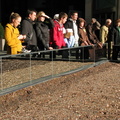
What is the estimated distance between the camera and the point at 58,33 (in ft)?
26.7

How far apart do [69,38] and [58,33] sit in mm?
713

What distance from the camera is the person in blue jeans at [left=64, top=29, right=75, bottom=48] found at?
868 centimetres

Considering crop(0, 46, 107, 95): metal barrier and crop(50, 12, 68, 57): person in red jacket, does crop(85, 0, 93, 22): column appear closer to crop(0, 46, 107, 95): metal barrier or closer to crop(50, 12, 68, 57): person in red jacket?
crop(0, 46, 107, 95): metal barrier

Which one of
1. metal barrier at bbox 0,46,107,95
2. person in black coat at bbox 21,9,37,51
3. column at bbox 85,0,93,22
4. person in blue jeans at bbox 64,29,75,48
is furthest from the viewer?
column at bbox 85,0,93,22

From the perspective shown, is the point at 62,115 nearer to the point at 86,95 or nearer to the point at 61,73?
the point at 86,95

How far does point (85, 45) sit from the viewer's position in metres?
9.52

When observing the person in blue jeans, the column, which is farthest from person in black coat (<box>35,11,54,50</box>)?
the column

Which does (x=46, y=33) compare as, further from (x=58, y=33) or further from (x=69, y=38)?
(x=69, y=38)

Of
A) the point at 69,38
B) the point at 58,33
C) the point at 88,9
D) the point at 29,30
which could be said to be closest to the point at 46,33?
the point at 58,33

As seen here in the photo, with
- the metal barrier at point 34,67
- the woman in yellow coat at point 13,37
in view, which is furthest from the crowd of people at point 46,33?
the metal barrier at point 34,67

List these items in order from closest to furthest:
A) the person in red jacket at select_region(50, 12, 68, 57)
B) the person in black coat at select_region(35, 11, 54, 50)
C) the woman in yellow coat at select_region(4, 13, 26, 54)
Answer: the woman in yellow coat at select_region(4, 13, 26, 54) → the person in black coat at select_region(35, 11, 54, 50) → the person in red jacket at select_region(50, 12, 68, 57)

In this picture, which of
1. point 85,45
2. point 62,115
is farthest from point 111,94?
point 85,45

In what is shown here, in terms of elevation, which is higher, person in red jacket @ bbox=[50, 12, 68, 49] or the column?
the column

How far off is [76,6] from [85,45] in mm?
15592
